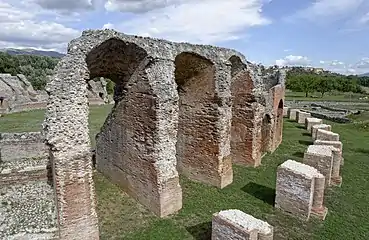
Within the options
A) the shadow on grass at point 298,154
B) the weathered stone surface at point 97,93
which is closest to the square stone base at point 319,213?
the shadow on grass at point 298,154

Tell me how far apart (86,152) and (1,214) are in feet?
10.2

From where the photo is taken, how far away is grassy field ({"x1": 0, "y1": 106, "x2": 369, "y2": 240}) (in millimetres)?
9070

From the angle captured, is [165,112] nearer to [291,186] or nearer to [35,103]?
[291,186]

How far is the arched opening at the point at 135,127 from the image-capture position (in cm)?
987

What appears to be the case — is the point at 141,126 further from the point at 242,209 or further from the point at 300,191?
the point at 300,191

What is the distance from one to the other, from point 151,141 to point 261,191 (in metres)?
4.50

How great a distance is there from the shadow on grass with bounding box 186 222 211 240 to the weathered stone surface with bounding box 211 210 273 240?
26.8 inches

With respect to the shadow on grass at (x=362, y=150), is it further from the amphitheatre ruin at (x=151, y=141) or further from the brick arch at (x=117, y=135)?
the brick arch at (x=117, y=135)

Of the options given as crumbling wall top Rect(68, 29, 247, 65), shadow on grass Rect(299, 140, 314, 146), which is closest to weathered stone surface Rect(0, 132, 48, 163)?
crumbling wall top Rect(68, 29, 247, 65)

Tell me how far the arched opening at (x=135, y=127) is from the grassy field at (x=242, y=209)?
Result: 1.63ft

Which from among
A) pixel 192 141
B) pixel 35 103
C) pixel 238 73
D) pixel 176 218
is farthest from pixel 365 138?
pixel 35 103

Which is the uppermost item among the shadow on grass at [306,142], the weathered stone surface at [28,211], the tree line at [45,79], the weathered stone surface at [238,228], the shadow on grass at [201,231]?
the tree line at [45,79]

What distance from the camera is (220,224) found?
26.0 feet

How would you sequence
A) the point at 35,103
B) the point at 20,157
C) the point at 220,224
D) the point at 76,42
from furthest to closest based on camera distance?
the point at 35,103, the point at 20,157, the point at 76,42, the point at 220,224
